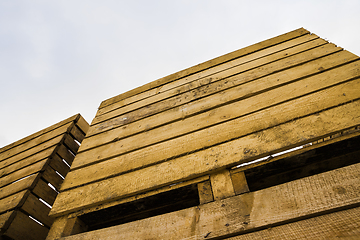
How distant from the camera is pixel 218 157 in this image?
1.48 meters

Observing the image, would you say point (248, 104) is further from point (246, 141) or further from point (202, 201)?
point (202, 201)

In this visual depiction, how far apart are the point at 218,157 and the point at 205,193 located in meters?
0.27

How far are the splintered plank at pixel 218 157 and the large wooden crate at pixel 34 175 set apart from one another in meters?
0.65

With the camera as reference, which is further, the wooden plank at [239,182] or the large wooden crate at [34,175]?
the large wooden crate at [34,175]

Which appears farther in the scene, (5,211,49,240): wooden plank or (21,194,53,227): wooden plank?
(21,194,53,227): wooden plank

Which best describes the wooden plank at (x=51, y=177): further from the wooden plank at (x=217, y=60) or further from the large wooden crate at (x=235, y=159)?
the wooden plank at (x=217, y=60)

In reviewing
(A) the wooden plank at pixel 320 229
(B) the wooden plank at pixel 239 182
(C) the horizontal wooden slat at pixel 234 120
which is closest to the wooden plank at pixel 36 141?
(C) the horizontal wooden slat at pixel 234 120

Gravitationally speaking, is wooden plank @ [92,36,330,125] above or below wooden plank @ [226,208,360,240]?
above

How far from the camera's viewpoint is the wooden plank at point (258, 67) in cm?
206

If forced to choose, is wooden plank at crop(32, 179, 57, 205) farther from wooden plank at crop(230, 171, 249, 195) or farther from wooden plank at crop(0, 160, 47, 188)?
wooden plank at crop(230, 171, 249, 195)

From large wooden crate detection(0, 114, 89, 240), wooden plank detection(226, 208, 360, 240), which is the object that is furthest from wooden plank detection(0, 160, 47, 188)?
wooden plank detection(226, 208, 360, 240)

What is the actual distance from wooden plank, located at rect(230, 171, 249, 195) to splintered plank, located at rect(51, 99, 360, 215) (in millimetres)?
72

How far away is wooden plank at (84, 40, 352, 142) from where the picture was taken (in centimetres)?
186

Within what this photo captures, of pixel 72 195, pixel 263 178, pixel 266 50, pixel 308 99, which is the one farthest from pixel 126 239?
pixel 266 50
